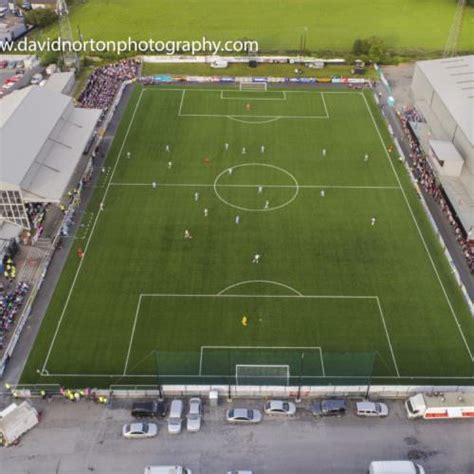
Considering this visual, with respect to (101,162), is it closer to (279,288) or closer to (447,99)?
(279,288)

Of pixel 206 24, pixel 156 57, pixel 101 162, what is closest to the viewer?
pixel 101 162

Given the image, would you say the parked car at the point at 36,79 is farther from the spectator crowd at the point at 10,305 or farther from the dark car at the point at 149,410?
the dark car at the point at 149,410

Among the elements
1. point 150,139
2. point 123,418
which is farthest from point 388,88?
point 123,418

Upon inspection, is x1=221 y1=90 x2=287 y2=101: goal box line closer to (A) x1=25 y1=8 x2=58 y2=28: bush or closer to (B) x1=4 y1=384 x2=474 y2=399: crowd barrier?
(A) x1=25 y1=8 x2=58 y2=28: bush

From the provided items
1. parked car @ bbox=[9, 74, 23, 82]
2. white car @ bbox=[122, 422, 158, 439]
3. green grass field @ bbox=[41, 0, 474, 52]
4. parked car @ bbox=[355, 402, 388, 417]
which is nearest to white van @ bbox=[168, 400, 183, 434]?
white car @ bbox=[122, 422, 158, 439]

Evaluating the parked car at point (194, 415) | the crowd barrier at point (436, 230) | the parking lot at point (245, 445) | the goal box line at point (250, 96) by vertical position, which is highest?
the goal box line at point (250, 96)

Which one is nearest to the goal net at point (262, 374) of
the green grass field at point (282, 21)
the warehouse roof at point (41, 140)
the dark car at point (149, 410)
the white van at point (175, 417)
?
the white van at point (175, 417)

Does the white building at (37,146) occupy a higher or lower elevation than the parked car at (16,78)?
lower
